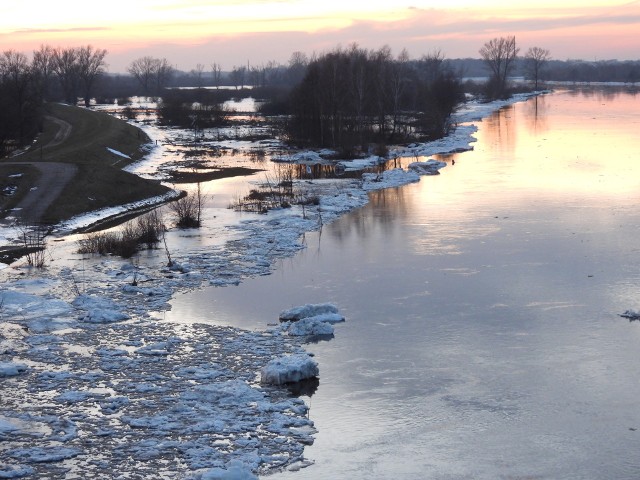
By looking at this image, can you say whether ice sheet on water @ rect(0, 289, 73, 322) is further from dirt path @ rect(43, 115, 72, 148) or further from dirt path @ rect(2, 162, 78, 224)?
dirt path @ rect(43, 115, 72, 148)

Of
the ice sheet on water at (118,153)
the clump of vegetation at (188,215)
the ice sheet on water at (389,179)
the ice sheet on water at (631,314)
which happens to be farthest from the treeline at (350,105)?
the ice sheet on water at (631,314)

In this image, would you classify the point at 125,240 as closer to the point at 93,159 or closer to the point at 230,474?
the point at 230,474

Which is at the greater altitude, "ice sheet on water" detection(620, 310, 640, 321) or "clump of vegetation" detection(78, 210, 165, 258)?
"clump of vegetation" detection(78, 210, 165, 258)

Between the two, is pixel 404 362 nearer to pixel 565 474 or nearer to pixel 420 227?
pixel 565 474

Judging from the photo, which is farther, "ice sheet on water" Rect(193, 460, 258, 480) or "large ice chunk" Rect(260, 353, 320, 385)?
"large ice chunk" Rect(260, 353, 320, 385)

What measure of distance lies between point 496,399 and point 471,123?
47.3 m

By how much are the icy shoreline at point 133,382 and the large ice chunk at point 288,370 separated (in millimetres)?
162

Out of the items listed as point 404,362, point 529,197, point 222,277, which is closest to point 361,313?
point 404,362

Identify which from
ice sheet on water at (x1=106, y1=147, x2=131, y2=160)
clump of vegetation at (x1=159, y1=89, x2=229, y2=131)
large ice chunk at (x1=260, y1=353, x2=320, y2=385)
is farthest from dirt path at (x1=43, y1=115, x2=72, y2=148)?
large ice chunk at (x1=260, y1=353, x2=320, y2=385)

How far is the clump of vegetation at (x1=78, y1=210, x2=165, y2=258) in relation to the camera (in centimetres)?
1858

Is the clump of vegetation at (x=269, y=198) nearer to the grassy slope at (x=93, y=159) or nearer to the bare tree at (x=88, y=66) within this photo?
the grassy slope at (x=93, y=159)

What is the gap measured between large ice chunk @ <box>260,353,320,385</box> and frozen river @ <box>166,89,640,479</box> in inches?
13.2

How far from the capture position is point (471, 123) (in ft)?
183

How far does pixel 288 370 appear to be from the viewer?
11.0 meters
